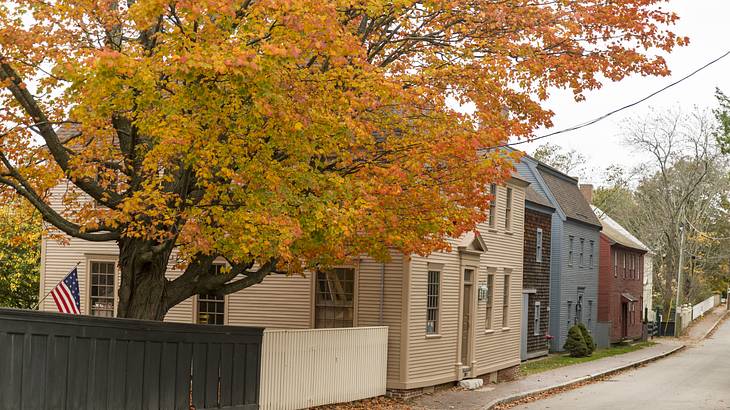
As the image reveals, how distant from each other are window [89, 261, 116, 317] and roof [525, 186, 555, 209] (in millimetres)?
17429

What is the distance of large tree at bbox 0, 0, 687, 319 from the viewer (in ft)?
42.8

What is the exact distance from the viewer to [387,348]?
23.1 metres

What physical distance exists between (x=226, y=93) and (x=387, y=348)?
36.4ft

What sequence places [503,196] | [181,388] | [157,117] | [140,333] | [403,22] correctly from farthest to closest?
[503,196] < [403,22] < [181,388] < [140,333] < [157,117]

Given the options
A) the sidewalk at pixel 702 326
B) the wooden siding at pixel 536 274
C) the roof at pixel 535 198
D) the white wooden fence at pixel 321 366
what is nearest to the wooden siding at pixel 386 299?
the white wooden fence at pixel 321 366

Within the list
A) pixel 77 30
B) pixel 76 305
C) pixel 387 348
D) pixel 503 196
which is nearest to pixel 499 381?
pixel 503 196

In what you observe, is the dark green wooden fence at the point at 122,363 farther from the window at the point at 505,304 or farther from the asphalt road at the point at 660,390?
the window at the point at 505,304

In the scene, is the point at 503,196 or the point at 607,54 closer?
the point at 607,54

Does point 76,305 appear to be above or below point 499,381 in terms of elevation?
above

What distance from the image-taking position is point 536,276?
40281 millimetres

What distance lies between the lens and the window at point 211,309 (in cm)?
2455

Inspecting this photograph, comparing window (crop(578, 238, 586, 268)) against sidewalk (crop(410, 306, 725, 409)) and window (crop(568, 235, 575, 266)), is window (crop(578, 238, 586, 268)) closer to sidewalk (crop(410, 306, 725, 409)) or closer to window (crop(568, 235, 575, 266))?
window (crop(568, 235, 575, 266))

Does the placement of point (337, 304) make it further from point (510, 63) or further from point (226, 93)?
point (226, 93)

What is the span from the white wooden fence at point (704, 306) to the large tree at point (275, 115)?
6850 cm
